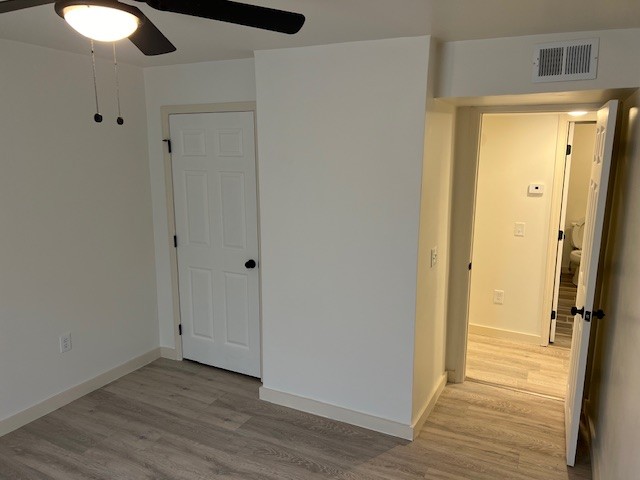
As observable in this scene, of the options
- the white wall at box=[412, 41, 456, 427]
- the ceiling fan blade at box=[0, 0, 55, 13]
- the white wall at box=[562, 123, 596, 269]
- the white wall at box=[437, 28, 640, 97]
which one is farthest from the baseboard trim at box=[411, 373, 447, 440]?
the white wall at box=[562, 123, 596, 269]

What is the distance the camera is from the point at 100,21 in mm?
1271

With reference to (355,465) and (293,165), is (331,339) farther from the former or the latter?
(293,165)

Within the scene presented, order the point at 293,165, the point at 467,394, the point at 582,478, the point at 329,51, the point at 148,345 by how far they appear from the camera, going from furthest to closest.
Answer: the point at 148,345 → the point at 467,394 → the point at 293,165 → the point at 329,51 → the point at 582,478

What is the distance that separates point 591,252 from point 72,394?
3.42 metres

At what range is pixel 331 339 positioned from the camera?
3.00 meters

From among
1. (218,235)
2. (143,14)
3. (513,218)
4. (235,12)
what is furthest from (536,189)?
(143,14)

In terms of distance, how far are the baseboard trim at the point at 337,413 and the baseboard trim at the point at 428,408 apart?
5 centimetres

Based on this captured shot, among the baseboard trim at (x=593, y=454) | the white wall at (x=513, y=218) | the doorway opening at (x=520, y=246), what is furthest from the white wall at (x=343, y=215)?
the white wall at (x=513, y=218)

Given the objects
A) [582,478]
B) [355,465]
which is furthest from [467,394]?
[355,465]

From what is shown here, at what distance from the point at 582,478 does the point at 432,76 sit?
7.63 feet

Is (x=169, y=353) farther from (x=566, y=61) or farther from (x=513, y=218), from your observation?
(x=566, y=61)

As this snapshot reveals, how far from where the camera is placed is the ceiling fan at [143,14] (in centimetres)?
124

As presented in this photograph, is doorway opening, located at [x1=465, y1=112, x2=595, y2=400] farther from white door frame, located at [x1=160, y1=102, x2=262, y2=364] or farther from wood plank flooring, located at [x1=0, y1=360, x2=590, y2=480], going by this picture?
white door frame, located at [x1=160, y1=102, x2=262, y2=364]

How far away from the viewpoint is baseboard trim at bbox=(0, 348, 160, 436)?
115 inches
